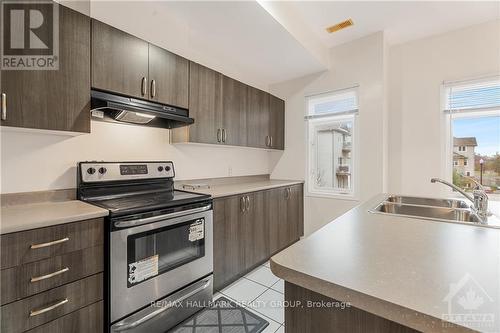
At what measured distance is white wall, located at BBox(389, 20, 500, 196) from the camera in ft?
8.27

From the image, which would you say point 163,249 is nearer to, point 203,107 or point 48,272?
point 48,272

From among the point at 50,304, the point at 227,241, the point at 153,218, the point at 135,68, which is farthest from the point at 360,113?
the point at 50,304

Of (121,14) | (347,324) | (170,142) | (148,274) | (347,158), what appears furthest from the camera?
(347,158)

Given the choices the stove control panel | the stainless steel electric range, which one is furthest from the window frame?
the stove control panel

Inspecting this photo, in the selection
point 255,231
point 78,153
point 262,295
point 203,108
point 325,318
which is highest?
point 203,108

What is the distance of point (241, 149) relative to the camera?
323cm

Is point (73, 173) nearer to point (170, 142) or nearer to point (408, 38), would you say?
point (170, 142)

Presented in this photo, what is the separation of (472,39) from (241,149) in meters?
3.02

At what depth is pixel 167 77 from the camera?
1976mm

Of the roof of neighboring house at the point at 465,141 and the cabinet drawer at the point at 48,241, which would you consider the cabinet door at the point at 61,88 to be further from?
the roof of neighboring house at the point at 465,141

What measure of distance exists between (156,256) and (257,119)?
210cm

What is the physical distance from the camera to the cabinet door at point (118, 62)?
1.58 m

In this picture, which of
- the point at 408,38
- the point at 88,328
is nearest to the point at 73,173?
the point at 88,328

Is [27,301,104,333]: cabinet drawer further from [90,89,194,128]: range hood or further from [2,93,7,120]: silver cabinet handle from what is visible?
[90,89,194,128]: range hood
